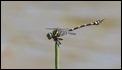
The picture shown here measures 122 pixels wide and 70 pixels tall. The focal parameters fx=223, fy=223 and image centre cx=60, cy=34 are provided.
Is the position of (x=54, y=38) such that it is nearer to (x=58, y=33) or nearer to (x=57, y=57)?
(x=58, y=33)

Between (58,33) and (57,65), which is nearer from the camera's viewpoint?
(57,65)

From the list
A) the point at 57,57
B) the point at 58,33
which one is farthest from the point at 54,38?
the point at 57,57

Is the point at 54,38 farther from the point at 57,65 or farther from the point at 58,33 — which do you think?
the point at 57,65

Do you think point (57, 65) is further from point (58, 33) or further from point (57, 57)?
point (58, 33)

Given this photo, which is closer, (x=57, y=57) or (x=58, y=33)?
(x=57, y=57)

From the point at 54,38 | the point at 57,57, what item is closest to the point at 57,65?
the point at 57,57
